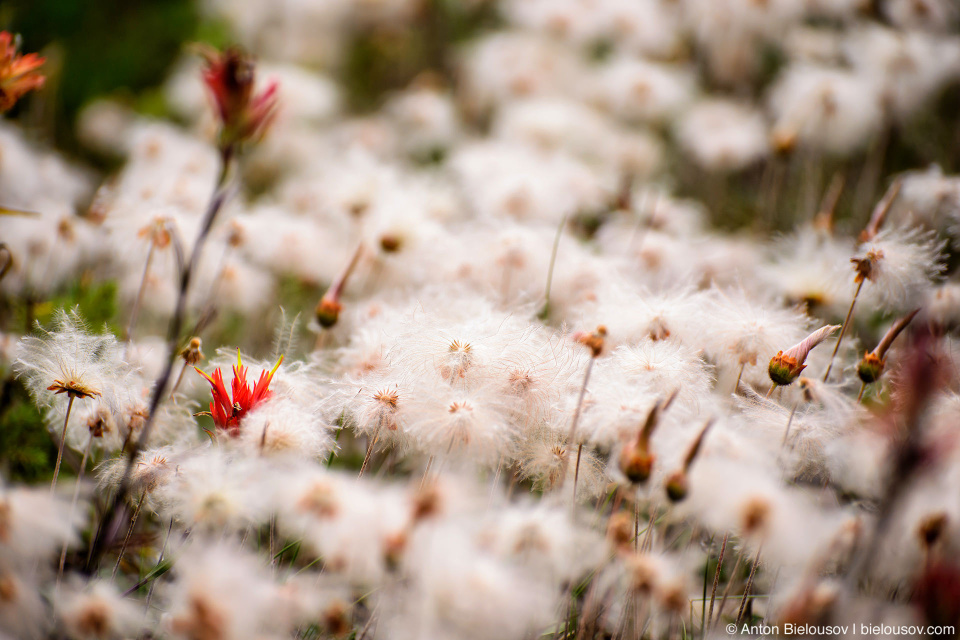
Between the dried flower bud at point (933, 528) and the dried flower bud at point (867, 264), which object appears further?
the dried flower bud at point (867, 264)

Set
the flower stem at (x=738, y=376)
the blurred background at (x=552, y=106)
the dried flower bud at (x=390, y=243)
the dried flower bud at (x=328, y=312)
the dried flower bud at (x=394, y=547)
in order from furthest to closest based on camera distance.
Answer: the blurred background at (x=552, y=106), the dried flower bud at (x=390, y=243), the dried flower bud at (x=328, y=312), the flower stem at (x=738, y=376), the dried flower bud at (x=394, y=547)

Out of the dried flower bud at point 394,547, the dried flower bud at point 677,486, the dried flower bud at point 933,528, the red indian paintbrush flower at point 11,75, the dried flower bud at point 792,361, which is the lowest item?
the dried flower bud at point 394,547

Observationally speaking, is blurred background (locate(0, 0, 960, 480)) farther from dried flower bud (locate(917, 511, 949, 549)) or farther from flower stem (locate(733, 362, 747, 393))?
dried flower bud (locate(917, 511, 949, 549))

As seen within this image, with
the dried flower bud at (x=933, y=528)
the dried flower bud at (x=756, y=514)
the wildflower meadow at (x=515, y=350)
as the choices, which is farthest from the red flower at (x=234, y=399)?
the dried flower bud at (x=933, y=528)

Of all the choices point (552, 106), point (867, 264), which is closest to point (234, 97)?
point (867, 264)

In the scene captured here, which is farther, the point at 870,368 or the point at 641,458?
the point at 870,368

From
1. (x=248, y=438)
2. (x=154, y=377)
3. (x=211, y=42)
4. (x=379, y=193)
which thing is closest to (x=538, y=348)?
(x=248, y=438)

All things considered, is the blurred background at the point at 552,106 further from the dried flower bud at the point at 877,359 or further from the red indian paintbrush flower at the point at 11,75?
the red indian paintbrush flower at the point at 11,75

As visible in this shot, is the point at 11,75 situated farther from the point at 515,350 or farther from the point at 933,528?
the point at 933,528

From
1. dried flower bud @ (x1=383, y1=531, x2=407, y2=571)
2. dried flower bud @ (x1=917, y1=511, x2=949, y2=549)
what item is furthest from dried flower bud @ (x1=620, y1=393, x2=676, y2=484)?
dried flower bud @ (x1=917, y1=511, x2=949, y2=549)

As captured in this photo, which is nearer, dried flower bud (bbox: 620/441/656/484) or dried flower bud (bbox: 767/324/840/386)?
dried flower bud (bbox: 620/441/656/484)

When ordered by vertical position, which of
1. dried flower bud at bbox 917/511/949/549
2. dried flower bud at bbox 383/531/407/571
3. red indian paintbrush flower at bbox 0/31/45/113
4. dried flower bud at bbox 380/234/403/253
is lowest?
dried flower bud at bbox 383/531/407/571

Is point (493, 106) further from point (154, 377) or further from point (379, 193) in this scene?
point (154, 377)
